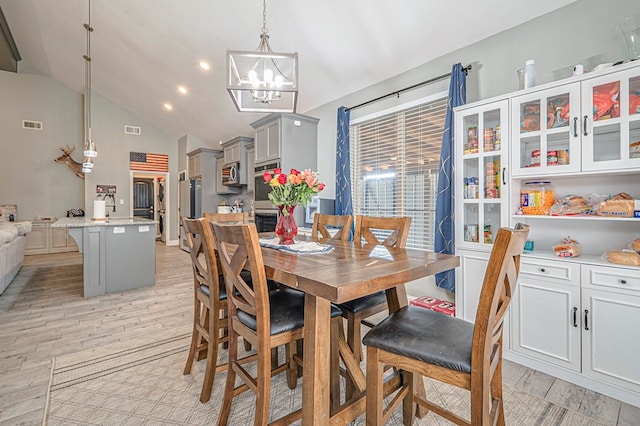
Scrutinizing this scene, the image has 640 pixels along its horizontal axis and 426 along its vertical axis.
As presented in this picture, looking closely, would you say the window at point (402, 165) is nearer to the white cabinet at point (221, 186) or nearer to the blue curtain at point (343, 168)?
the blue curtain at point (343, 168)

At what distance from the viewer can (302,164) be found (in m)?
4.48

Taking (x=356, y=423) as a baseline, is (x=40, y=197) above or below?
above

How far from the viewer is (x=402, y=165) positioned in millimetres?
3518

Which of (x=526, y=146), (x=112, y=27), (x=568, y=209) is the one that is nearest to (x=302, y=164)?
(x=526, y=146)

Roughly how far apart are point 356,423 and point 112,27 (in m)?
5.98

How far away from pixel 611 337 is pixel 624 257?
48cm

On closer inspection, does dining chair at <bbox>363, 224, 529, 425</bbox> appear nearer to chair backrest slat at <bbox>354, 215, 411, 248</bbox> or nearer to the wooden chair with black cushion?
the wooden chair with black cushion

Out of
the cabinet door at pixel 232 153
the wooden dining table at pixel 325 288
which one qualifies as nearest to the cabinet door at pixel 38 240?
the cabinet door at pixel 232 153

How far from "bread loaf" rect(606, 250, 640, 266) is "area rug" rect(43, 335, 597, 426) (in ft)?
2.97

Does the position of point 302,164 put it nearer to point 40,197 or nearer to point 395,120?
point 395,120

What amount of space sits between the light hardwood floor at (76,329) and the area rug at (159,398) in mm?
80

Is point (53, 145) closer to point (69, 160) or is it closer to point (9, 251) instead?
point (69, 160)

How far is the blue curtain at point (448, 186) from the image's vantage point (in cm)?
271

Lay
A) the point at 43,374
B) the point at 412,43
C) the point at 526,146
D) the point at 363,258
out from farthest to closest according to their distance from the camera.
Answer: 1. the point at 412,43
2. the point at 526,146
3. the point at 43,374
4. the point at 363,258
